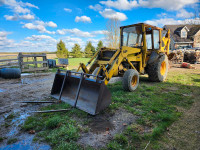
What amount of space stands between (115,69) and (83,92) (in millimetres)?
1604

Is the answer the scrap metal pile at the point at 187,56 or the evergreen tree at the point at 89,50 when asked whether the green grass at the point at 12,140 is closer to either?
the scrap metal pile at the point at 187,56

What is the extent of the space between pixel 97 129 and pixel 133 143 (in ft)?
2.72

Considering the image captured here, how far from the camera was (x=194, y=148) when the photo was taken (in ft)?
8.21

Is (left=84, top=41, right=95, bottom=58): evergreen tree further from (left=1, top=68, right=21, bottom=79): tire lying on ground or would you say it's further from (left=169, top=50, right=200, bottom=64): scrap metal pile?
(left=1, top=68, right=21, bottom=79): tire lying on ground

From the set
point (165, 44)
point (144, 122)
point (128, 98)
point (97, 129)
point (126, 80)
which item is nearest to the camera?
point (97, 129)

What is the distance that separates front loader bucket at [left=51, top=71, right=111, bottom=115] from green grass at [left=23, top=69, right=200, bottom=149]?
242 millimetres

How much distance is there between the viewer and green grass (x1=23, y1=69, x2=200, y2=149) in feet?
8.84

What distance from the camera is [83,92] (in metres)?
4.22

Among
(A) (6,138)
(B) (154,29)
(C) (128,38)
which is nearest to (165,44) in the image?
(B) (154,29)

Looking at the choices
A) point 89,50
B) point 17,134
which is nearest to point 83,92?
point 17,134

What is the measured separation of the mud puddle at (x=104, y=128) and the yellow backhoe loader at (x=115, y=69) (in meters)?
0.32

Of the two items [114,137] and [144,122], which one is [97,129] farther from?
[144,122]

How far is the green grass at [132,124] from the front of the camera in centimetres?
269

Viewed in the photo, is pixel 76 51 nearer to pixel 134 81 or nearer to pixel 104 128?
pixel 134 81
